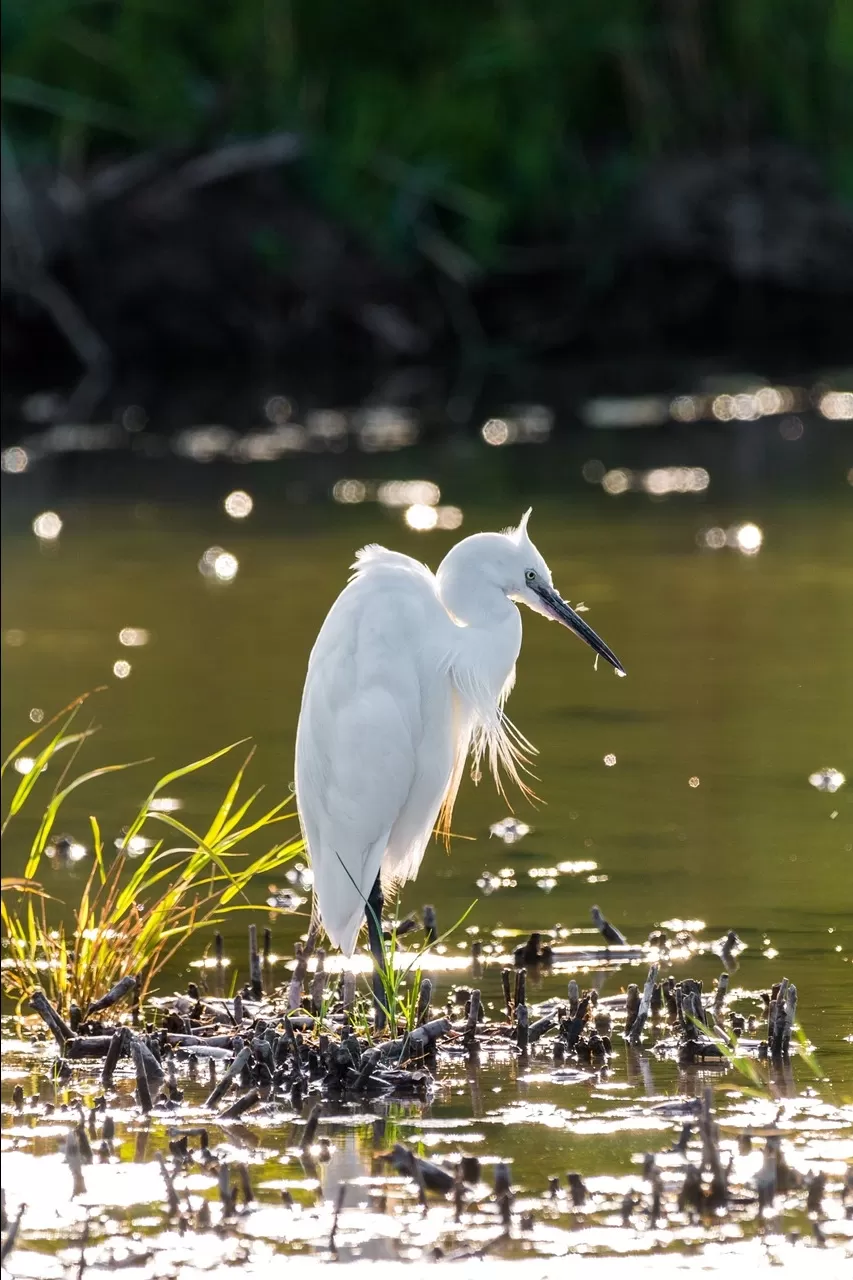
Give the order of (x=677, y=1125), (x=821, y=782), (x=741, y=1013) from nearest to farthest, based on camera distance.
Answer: (x=677, y=1125) < (x=741, y=1013) < (x=821, y=782)

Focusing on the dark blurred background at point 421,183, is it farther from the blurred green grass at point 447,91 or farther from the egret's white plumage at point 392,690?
the egret's white plumage at point 392,690

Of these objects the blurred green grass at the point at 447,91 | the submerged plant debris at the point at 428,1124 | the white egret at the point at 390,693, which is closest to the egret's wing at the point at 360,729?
the white egret at the point at 390,693

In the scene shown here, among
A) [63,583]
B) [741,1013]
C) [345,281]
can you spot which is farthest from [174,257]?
[741,1013]

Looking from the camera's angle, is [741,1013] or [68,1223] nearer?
[68,1223]

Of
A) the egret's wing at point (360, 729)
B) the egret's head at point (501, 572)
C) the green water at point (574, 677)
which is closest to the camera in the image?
the egret's wing at point (360, 729)

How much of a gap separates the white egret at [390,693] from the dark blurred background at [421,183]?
19193 millimetres

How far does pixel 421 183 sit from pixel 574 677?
16620mm

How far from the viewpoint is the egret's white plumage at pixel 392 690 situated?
5.23 meters

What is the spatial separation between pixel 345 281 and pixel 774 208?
5.71 metres

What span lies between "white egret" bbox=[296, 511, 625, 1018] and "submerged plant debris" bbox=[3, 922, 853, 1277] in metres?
0.30

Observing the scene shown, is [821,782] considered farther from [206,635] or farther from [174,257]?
[174,257]

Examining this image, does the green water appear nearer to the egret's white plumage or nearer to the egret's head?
the egret's white plumage

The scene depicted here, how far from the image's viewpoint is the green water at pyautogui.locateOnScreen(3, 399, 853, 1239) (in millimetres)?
6125

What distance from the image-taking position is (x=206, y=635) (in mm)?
10930
